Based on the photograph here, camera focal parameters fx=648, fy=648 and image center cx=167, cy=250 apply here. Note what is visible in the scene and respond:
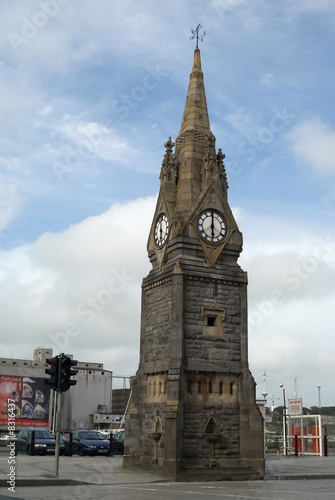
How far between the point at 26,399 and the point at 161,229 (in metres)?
70.4

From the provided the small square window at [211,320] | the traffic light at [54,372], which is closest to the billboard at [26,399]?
the small square window at [211,320]

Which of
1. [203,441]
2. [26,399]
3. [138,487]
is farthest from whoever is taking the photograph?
[26,399]

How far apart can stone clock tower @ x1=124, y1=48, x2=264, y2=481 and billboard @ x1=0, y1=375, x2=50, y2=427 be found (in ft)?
224

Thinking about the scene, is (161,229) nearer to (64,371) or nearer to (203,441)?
(203,441)

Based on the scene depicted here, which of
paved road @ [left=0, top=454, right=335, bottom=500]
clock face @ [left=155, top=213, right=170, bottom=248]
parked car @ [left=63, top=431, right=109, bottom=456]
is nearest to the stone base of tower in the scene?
paved road @ [left=0, top=454, right=335, bottom=500]

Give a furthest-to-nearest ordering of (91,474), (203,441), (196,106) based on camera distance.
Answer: (196,106) → (203,441) → (91,474)

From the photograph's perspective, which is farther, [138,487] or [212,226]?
[212,226]

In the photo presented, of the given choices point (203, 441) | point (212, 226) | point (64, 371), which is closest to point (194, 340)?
point (203, 441)

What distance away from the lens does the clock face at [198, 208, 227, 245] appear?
94.5ft

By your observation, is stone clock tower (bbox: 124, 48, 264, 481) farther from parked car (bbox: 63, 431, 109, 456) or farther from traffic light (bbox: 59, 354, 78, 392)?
parked car (bbox: 63, 431, 109, 456)

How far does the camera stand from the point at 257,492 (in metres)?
19.2

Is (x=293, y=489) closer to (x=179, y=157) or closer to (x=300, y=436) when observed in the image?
(x=179, y=157)

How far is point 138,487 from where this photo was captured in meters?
20.3

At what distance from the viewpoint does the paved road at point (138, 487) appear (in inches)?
681
